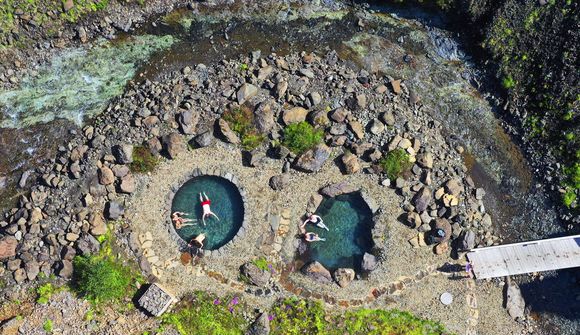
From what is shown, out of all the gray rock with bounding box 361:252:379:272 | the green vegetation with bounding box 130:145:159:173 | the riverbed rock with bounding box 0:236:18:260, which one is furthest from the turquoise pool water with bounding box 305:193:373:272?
the riverbed rock with bounding box 0:236:18:260

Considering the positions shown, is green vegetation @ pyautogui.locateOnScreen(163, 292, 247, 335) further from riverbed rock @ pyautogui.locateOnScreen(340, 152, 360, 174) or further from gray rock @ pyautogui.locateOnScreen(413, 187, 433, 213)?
gray rock @ pyautogui.locateOnScreen(413, 187, 433, 213)

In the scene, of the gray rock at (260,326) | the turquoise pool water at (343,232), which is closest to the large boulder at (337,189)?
the turquoise pool water at (343,232)

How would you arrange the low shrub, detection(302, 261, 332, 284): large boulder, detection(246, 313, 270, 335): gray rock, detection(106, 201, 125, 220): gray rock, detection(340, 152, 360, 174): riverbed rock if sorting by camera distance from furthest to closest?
detection(340, 152, 360, 174): riverbed rock < detection(302, 261, 332, 284): large boulder < detection(106, 201, 125, 220): gray rock < detection(246, 313, 270, 335): gray rock < the low shrub

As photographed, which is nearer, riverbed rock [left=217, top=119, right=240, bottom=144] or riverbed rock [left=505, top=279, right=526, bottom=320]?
riverbed rock [left=505, top=279, right=526, bottom=320]

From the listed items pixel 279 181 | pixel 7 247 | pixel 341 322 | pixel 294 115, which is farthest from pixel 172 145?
pixel 341 322

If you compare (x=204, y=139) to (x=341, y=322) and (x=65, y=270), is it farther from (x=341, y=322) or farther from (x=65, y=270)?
(x=341, y=322)
